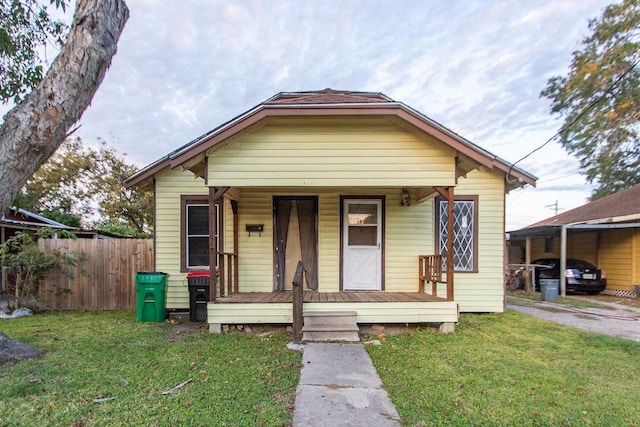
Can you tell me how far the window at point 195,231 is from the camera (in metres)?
6.73

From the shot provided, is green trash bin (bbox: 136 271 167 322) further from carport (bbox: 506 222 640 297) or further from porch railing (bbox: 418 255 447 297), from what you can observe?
carport (bbox: 506 222 640 297)

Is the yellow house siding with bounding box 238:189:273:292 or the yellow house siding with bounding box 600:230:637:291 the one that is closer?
the yellow house siding with bounding box 238:189:273:292

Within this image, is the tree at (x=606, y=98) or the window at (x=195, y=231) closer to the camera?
the window at (x=195, y=231)

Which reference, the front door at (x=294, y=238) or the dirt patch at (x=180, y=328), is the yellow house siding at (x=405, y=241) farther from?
the dirt patch at (x=180, y=328)

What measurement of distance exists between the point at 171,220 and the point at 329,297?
3.70 meters

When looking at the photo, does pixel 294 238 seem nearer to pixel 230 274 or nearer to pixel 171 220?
pixel 230 274

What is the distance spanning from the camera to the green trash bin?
238 inches

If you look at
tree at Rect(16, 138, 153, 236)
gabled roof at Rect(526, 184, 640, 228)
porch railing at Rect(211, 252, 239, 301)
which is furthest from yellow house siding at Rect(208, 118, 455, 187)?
tree at Rect(16, 138, 153, 236)

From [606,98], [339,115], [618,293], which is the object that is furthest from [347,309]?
[606,98]

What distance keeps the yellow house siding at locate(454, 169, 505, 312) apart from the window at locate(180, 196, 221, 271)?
536cm

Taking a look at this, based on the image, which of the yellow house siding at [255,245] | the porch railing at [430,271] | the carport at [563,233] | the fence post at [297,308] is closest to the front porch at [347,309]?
the fence post at [297,308]

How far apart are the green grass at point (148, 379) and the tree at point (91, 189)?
1571cm

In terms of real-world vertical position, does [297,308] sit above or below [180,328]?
above

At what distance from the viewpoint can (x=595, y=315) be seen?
7.05 meters
